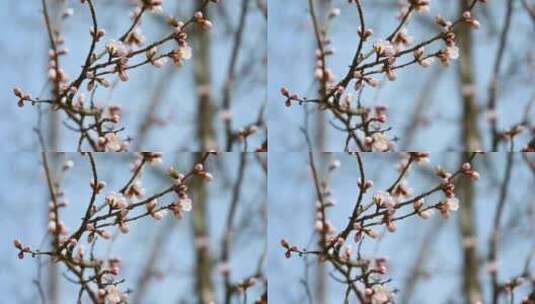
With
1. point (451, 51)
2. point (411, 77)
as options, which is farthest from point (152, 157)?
point (411, 77)

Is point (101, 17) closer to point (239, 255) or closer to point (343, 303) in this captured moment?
point (239, 255)

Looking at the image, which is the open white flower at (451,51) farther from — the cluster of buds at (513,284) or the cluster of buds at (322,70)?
Result: the cluster of buds at (513,284)

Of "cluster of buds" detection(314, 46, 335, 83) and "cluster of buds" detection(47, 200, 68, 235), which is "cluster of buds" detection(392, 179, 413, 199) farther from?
"cluster of buds" detection(47, 200, 68, 235)

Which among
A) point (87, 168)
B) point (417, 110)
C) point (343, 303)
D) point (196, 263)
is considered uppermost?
point (417, 110)

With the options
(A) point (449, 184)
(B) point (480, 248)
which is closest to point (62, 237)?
(A) point (449, 184)

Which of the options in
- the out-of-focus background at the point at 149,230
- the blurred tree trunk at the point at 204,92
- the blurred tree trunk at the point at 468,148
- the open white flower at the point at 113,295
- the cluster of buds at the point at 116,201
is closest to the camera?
the cluster of buds at the point at 116,201

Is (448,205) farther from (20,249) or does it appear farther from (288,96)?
(20,249)

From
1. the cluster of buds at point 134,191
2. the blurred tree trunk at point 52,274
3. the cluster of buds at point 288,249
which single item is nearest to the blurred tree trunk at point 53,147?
the blurred tree trunk at point 52,274
